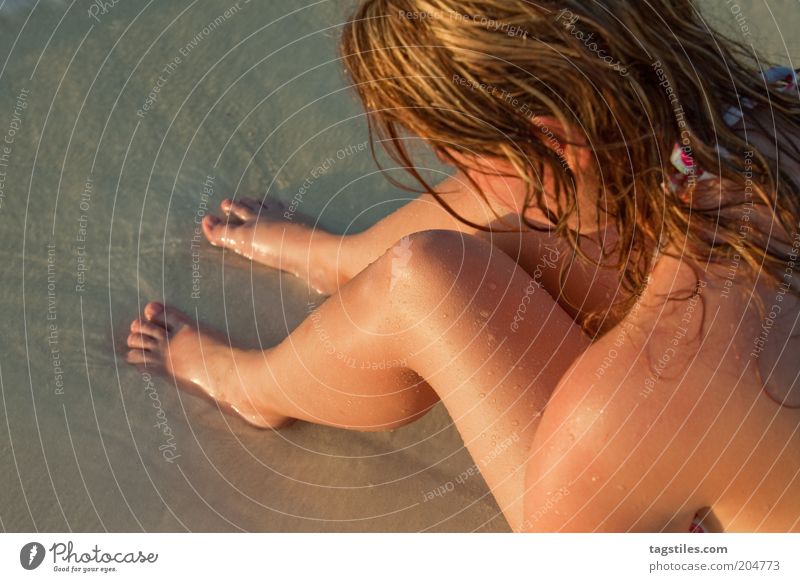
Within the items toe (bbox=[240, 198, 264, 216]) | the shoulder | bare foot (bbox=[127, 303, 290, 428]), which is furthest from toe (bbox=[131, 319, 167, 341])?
the shoulder

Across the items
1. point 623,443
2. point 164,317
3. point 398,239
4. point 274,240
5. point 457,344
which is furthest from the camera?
point 274,240

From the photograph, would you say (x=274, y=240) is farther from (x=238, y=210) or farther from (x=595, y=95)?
(x=595, y=95)

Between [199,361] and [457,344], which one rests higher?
[199,361]

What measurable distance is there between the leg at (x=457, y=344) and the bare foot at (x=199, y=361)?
9.1 inches

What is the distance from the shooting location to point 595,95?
3.55 feet

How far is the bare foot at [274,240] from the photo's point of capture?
5.95 feet

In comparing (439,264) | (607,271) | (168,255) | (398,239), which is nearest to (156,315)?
(168,255)

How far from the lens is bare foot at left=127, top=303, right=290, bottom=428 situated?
5.23 ft

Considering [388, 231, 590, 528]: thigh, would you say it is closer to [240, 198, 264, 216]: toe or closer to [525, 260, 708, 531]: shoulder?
[525, 260, 708, 531]: shoulder

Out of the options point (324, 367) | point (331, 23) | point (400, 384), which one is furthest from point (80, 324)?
point (331, 23)

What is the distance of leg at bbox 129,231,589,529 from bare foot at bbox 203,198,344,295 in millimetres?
426
